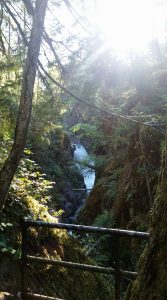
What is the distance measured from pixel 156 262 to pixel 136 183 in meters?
9.87

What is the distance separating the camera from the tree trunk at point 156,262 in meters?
2.28

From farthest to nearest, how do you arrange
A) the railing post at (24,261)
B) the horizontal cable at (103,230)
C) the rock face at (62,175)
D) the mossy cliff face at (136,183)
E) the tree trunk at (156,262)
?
the rock face at (62,175) → the mossy cliff face at (136,183) → the railing post at (24,261) → the horizontal cable at (103,230) → the tree trunk at (156,262)

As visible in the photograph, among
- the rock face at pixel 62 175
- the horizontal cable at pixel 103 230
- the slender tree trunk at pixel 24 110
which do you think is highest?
the slender tree trunk at pixel 24 110

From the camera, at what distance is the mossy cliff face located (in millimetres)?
11461

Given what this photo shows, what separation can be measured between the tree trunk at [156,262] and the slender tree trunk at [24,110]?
2.39m

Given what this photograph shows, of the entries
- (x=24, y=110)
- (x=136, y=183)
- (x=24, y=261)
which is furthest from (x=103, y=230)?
(x=136, y=183)

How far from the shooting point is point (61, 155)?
2792 cm

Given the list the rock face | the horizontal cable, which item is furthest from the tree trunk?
the rock face

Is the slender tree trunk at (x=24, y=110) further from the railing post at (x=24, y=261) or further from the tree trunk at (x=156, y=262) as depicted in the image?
the tree trunk at (x=156, y=262)

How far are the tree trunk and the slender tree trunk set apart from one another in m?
2.39

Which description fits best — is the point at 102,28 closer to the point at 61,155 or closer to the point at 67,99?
the point at 67,99

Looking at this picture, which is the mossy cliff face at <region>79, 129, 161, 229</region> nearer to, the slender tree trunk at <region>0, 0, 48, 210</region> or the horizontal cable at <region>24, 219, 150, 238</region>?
the slender tree trunk at <region>0, 0, 48, 210</region>

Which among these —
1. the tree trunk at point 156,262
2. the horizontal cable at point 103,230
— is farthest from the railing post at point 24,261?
the tree trunk at point 156,262

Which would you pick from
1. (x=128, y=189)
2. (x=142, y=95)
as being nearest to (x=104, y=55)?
(x=142, y=95)
